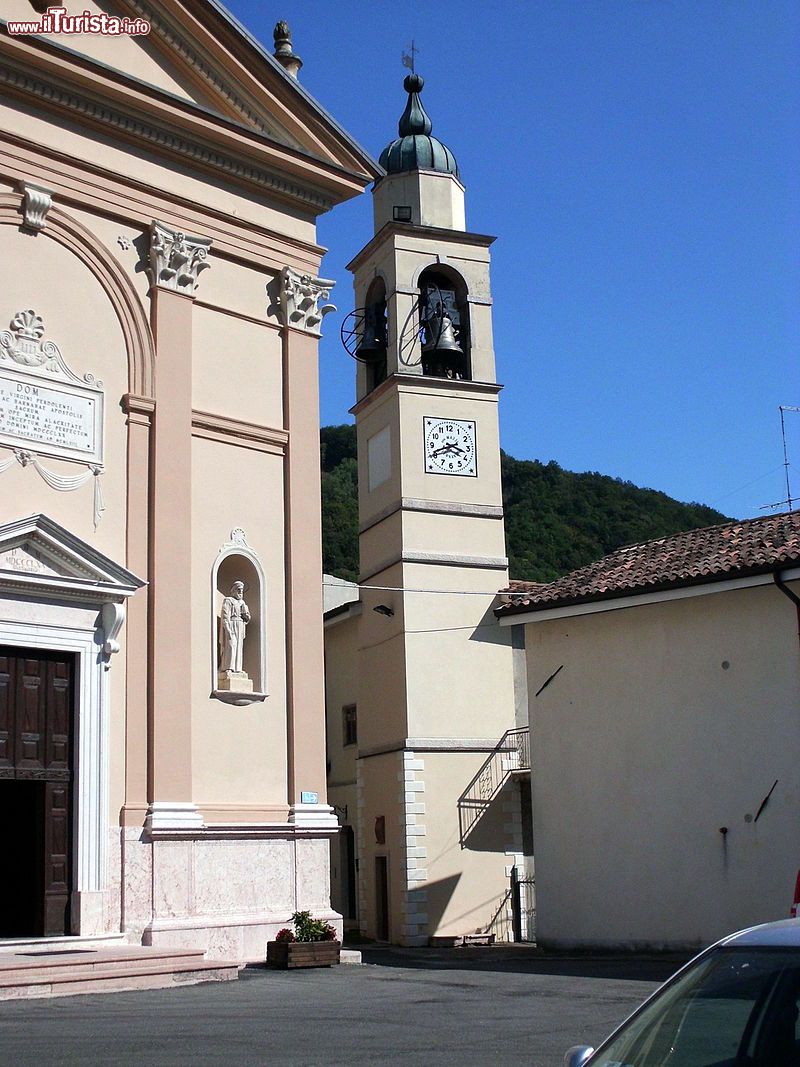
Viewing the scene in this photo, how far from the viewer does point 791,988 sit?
375cm

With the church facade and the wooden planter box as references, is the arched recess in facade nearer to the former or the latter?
the church facade

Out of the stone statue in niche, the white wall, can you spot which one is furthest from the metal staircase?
the stone statue in niche

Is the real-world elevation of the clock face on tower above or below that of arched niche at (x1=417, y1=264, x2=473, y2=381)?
below

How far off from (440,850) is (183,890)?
40.8ft

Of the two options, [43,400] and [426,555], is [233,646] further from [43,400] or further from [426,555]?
[426,555]

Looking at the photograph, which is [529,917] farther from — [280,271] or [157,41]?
[157,41]

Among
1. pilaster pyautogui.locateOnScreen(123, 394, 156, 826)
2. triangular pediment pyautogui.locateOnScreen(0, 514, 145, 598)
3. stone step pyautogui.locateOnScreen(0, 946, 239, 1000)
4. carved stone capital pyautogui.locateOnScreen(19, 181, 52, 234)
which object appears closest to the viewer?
stone step pyautogui.locateOnScreen(0, 946, 239, 1000)

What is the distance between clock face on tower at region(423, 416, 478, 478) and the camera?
29.5 m

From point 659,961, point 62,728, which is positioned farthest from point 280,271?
point 659,961

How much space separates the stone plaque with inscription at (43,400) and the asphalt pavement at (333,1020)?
6.18m

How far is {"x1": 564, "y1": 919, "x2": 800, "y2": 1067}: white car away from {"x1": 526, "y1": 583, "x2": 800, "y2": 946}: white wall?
15155 millimetres

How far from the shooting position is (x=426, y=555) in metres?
28.5

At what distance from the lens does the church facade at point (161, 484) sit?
49.6ft

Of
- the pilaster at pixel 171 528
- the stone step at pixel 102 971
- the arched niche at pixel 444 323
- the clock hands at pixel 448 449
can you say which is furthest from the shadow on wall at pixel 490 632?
the stone step at pixel 102 971
